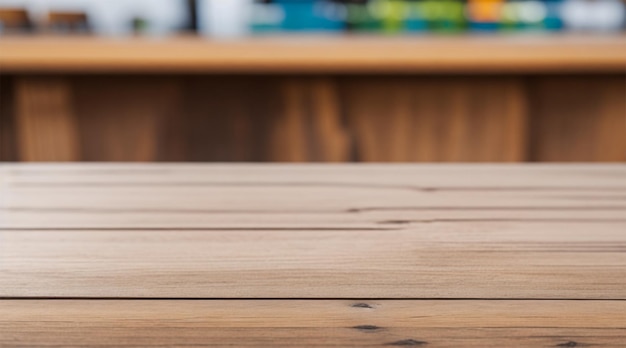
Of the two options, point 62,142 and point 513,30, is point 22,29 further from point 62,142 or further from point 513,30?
point 513,30

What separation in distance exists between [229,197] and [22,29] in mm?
1644

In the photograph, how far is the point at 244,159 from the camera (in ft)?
4.50

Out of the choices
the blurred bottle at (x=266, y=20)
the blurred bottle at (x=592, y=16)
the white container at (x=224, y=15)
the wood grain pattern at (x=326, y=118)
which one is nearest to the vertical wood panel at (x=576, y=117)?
the wood grain pattern at (x=326, y=118)

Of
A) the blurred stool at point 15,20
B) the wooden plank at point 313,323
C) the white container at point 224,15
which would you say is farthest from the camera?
the white container at point 224,15

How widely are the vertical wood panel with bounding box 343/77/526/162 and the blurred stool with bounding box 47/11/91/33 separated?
1026 mm

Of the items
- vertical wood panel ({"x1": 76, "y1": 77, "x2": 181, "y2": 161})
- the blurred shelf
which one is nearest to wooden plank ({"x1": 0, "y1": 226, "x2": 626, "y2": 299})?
the blurred shelf

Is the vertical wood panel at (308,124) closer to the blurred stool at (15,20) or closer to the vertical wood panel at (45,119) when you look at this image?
the vertical wood panel at (45,119)

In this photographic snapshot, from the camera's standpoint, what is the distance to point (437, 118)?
1367mm

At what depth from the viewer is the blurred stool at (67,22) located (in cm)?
198

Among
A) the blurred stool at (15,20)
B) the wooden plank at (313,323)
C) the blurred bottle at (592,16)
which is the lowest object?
the blurred bottle at (592,16)

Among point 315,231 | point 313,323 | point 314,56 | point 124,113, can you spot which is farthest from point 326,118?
point 313,323

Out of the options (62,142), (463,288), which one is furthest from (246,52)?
(463,288)

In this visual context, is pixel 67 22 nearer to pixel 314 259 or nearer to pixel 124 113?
pixel 124 113

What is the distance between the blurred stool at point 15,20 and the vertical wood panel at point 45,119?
2.30 feet
